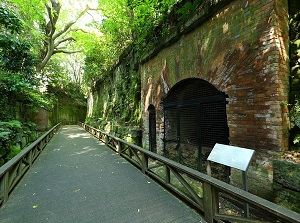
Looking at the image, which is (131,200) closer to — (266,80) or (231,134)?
(231,134)

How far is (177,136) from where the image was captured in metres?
5.40

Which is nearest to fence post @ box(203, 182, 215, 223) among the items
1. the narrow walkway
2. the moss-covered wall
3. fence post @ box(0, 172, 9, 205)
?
the narrow walkway

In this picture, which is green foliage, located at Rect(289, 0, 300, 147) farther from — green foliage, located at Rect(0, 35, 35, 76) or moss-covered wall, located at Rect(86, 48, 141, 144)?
green foliage, located at Rect(0, 35, 35, 76)

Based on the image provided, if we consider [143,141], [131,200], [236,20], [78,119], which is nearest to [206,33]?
[236,20]

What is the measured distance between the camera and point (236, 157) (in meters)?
2.23

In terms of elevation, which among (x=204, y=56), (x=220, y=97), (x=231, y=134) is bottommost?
(x=231, y=134)

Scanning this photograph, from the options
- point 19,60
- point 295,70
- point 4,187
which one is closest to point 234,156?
point 295,70

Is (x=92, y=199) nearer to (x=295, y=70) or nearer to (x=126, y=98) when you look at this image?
(x=295, y=70)

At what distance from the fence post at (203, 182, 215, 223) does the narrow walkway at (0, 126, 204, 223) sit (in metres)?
0.12

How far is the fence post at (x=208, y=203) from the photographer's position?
2.31m

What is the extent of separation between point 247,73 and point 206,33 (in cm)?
155

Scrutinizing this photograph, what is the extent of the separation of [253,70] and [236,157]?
168 centimetres

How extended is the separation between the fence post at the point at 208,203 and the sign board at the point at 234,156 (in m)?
0.41

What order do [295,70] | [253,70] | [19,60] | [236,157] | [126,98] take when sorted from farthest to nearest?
[126,98] < [19,60] < [253,70] < [295,70] < [236,157]
